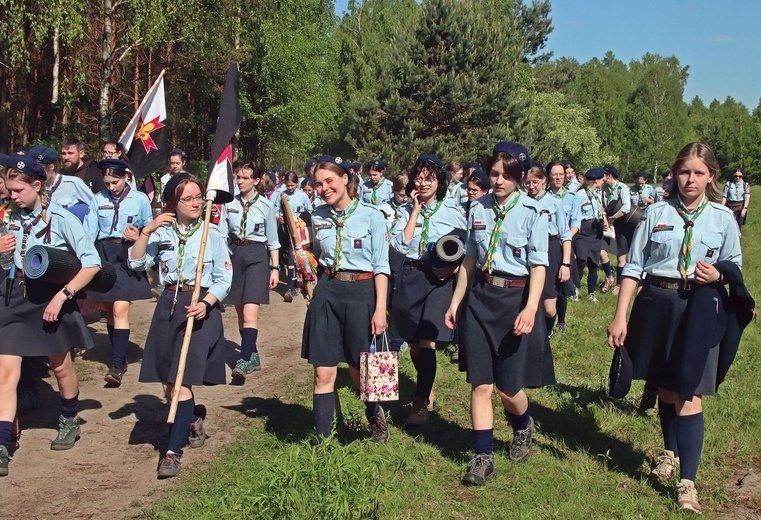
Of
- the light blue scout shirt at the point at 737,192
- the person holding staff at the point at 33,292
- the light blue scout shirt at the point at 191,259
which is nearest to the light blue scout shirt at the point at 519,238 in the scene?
the light blue scout shirt at the point at 191,259

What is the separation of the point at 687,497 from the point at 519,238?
1867 mm

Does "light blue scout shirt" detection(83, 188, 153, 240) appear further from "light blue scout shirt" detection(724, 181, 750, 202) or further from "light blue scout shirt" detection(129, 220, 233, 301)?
"light blue scout shirt" detection(724, 181, 750, 202)

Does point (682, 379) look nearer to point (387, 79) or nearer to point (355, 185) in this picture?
point (355, 185)

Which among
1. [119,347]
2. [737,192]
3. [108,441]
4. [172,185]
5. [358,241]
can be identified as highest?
[737,192]

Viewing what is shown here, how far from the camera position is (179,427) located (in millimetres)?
5277

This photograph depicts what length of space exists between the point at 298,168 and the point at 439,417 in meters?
63.1

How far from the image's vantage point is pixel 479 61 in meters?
32.9

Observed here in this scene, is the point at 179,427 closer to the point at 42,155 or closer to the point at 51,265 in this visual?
the point at 51,265

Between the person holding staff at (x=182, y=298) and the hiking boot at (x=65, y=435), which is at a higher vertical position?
the person holding staff at (x=182, y=298)

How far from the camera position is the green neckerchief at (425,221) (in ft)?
21.0

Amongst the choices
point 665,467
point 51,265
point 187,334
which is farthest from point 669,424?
point 51,265

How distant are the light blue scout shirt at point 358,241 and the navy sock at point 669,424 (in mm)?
2077

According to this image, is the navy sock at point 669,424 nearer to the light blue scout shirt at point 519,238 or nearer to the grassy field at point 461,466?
the grassy field at point 461,466

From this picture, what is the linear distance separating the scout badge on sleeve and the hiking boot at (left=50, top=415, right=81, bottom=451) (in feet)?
7.47
